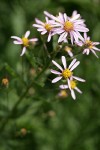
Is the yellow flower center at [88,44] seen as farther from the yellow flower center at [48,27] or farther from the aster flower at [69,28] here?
the yellow flower center at [48,27]

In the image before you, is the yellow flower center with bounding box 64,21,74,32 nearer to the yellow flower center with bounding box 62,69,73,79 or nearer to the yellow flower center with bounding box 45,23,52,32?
the yellow flower center with bounding box 45,23,52,32

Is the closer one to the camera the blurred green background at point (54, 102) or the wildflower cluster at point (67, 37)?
the wildflower cluster at point (67, 37)

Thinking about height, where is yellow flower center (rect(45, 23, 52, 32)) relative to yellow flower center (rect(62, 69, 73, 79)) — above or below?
above

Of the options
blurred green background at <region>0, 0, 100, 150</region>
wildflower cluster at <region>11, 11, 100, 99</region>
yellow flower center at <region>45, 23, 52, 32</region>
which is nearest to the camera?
wildflower cluster at <region>11, 11, 100, 99</region>

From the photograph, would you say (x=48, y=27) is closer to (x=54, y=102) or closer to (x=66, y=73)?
(x=66, y=73)

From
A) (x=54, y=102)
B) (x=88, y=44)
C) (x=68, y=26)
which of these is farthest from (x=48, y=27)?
(x=54, y=102)

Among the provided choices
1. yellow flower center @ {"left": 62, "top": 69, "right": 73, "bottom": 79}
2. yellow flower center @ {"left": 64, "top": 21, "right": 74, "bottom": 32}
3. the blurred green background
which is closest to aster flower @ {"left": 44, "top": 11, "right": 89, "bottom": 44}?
yellow flower center @ {"left": 64, "top": 21, "right": 74, "bottom": 32}

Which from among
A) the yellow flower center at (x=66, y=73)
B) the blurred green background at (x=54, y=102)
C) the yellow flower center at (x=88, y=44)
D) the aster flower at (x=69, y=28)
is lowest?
the yellow flower center at (x=66, y=73)

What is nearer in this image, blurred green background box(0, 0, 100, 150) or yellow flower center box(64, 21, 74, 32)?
yellow flower center box(64, 21, 74, 32)

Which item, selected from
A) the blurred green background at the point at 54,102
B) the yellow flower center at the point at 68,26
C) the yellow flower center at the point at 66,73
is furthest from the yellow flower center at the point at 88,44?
the blurred green background at the point at 54,102

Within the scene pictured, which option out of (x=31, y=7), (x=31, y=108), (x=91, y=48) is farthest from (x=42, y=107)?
(x=31, y=7)

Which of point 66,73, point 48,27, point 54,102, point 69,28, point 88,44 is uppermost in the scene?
point 54,102
